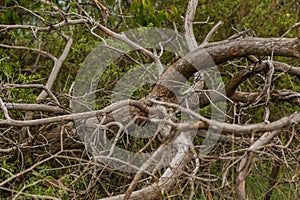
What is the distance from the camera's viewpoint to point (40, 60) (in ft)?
20.0

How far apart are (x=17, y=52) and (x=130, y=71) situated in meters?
2.06

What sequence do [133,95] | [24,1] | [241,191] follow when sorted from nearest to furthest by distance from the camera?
1. [241,191]
2. [133,95]
3. [24,1]

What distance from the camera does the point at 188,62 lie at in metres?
3.91

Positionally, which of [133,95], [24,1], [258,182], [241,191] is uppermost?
[24,1]

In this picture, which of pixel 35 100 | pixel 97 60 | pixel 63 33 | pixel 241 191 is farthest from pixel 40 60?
pixel 241 191

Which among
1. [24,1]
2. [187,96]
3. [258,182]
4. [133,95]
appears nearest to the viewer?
[187,96]

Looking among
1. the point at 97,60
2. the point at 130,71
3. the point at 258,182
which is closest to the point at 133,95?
the point at 130,71

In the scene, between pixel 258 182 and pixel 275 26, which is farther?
pixel 275 26

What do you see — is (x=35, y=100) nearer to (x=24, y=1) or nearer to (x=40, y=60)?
(x=24, y=1)

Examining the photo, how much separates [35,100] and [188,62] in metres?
1.42

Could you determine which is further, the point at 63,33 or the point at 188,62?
the point at 63,33

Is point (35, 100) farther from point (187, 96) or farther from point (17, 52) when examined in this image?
point (17, 52)

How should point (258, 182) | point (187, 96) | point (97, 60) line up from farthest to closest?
1. point (97, 60)
2. point (258, 182)
3. point (187, 96)

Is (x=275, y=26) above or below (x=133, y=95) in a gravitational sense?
below
